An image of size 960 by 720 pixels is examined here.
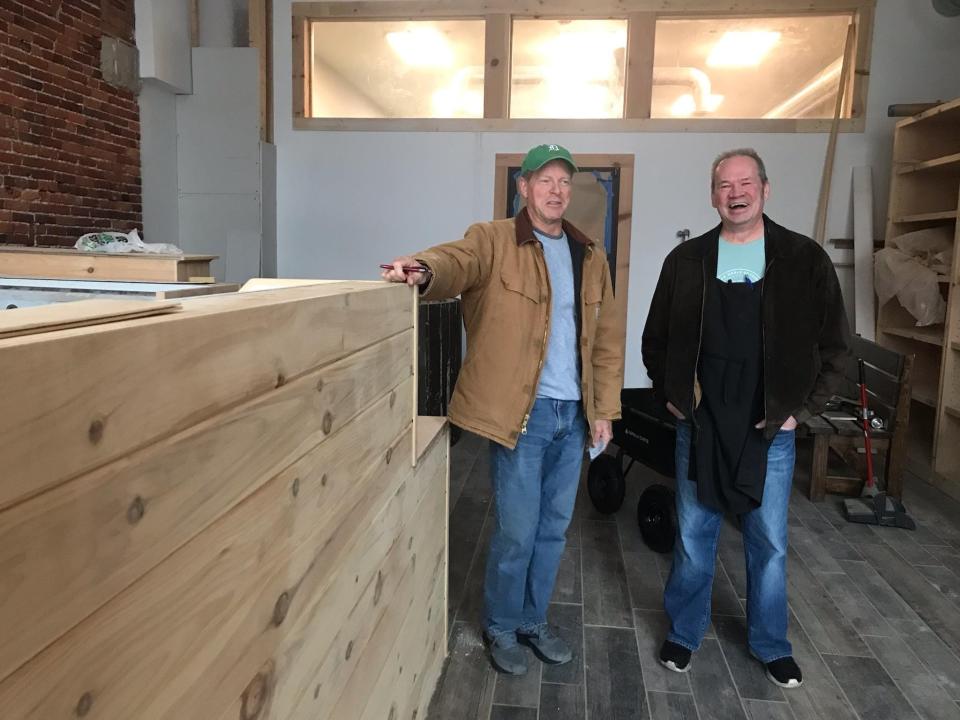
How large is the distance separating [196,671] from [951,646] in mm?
2621

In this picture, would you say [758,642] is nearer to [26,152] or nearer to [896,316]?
[896,316]

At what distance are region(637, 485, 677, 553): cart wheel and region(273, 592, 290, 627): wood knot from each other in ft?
7.70

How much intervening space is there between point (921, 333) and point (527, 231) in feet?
11.8

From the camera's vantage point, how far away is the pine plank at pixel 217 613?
527mm

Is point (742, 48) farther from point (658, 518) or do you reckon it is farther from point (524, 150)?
point (658, 518)

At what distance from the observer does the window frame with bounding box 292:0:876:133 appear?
493cm

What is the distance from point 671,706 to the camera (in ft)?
6.73

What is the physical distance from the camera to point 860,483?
3809 millimetres

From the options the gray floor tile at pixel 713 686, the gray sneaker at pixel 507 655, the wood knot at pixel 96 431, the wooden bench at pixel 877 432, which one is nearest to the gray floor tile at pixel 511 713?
the gray sneaker at pixel 507 655

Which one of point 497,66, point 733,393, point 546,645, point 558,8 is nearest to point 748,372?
point 733,393

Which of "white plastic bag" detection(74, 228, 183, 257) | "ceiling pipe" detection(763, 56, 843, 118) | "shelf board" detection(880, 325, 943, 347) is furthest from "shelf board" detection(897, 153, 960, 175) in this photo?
"white plastic bag" detection(74, 228, 183, 257)

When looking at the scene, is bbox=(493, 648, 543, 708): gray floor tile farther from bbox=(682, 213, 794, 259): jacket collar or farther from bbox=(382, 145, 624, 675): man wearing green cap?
bbox=(682, 213, 794, 259): jacket collar

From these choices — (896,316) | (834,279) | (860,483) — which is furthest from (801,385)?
Answer: (896,316)

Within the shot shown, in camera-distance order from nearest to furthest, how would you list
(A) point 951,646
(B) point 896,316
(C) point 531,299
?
(C) point 531,299 → (A) point 951,646 → (B) point 896,316
